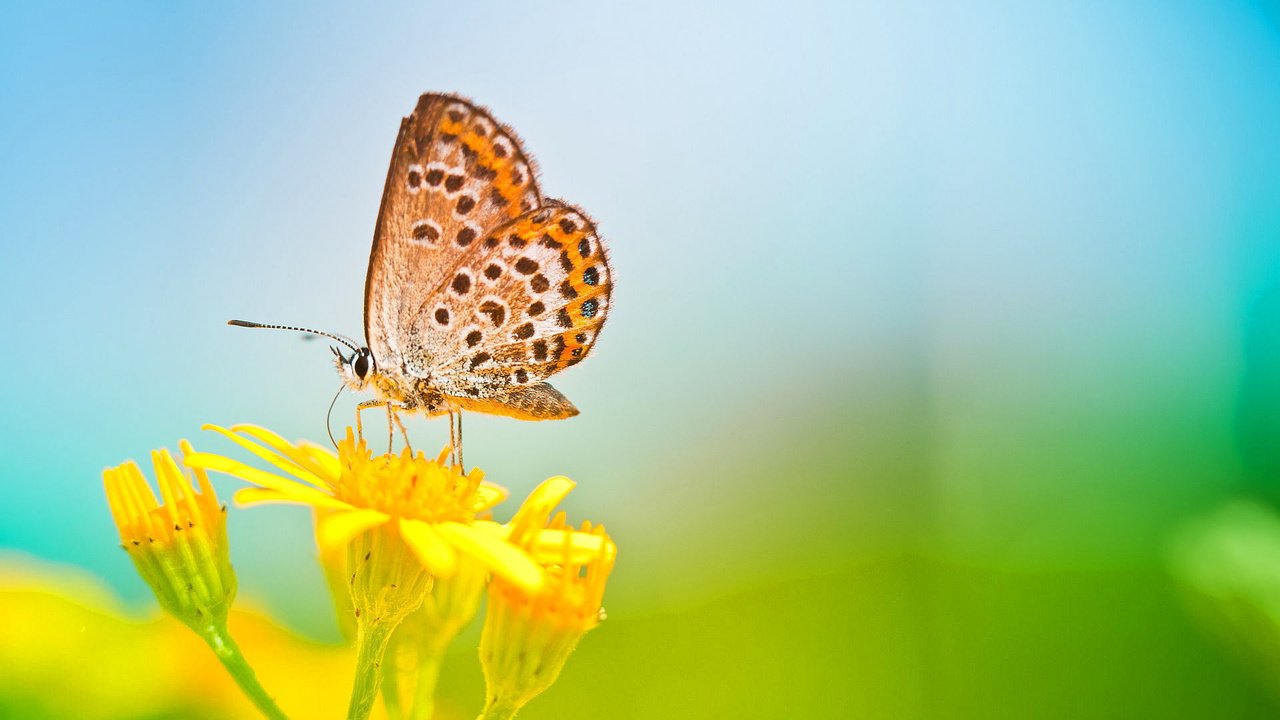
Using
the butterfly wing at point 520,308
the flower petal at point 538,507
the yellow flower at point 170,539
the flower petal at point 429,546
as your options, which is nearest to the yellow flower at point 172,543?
the yellow flower at point 170,539

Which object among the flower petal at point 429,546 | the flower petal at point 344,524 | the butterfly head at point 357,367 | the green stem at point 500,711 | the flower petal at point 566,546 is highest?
the butterfly head at point 357,367

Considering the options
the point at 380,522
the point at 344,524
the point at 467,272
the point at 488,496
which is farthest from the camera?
the point at 467,272

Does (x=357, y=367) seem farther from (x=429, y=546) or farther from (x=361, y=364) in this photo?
(x=429, y=546)

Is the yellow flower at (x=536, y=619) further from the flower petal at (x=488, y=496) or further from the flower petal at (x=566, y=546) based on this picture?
the flower petal at (x=488, y=496)

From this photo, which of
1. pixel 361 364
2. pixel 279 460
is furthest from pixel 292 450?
pixel 361 364

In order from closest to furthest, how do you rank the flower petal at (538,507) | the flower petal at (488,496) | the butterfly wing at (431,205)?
the flower petal at (538,507) → the flower petal at (488,496) → the butterfly wing at (431,205)
